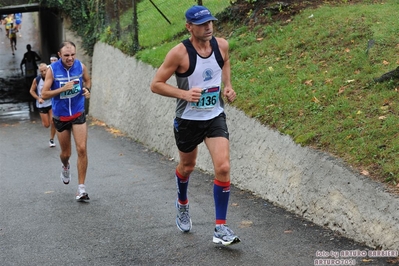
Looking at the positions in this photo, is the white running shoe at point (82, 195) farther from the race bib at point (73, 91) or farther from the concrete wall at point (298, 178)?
the concrete wall at point (298, 178)

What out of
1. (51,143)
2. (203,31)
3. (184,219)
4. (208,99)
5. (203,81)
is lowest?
(51,143)

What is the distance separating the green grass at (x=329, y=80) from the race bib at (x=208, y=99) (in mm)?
1605

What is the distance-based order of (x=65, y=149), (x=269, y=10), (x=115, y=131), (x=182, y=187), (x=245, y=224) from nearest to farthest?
(x=182, y=187), (x=245, y=224), (x=65, y=149), (x=269, y=10), (x=115, y=131)

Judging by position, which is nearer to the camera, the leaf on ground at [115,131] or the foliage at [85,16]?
the leaf on ground at [115,131]

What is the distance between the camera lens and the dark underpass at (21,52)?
2495 cm

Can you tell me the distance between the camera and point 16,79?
117 ft

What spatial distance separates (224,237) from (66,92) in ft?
11.9

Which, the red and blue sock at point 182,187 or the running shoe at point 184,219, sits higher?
the red and blue sock at point 182,187

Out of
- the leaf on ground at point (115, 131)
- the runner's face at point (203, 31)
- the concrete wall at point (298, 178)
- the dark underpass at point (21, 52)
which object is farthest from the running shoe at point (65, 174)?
the dark underpass at point (21, 52)

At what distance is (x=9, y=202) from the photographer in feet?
31.0

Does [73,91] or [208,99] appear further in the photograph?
[73,91]

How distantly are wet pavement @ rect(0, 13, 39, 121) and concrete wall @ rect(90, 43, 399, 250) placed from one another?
1013 centimetres

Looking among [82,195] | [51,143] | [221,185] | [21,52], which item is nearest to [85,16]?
[51,143]

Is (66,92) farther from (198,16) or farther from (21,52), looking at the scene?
(21,52)
